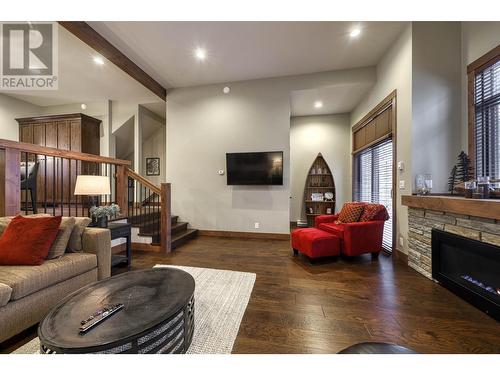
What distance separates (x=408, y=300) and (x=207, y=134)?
4384 mm

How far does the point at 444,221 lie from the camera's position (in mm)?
2299

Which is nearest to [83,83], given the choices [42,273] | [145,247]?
[145,247]

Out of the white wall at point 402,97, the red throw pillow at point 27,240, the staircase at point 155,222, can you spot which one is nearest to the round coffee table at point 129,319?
the red throw pillow at point 27,240

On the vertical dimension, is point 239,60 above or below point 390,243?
above

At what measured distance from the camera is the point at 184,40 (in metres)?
3.16

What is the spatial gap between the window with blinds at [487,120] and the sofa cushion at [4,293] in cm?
464

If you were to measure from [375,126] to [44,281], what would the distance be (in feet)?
16.8

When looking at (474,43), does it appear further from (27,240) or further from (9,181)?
(9,181)

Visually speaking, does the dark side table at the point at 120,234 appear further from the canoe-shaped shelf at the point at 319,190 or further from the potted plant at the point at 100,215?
the canoe-shaped shelf at the point at 319,190

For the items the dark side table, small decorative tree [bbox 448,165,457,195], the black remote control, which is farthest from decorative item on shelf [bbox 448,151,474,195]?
the dark side table

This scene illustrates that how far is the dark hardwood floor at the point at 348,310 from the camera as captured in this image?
1439 mm
